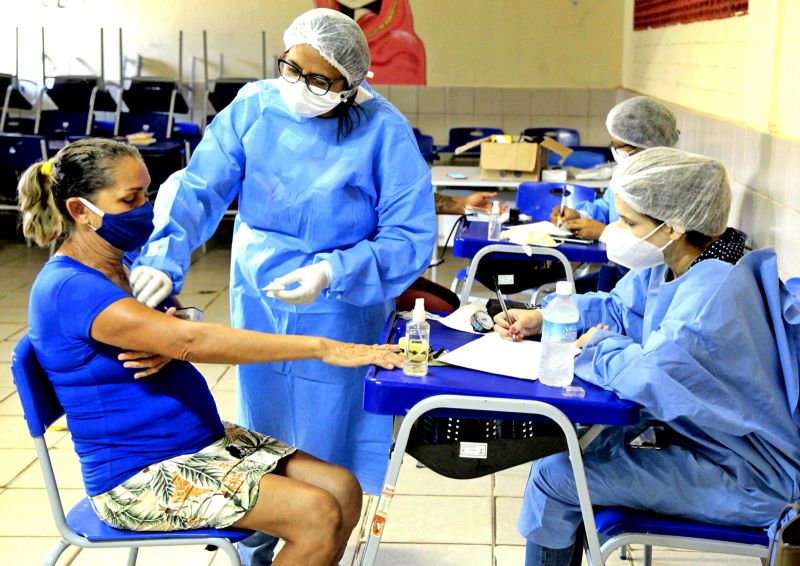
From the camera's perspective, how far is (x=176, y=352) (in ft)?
6.61

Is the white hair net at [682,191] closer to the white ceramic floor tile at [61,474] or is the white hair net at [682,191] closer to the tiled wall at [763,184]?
the tiled wall at [763,184]

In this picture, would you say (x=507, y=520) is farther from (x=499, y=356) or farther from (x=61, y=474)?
(x=61, y=474)

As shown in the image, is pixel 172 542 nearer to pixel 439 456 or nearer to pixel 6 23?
pixel 439 456

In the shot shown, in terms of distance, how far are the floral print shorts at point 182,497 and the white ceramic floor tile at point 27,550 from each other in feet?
3.28

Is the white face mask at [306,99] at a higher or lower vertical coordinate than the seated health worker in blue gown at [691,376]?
higher

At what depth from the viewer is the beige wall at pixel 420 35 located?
8.55 m

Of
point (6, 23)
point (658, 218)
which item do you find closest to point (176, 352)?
point (658, 218)

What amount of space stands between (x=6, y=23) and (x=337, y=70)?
296 inches

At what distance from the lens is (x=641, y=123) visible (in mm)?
3879

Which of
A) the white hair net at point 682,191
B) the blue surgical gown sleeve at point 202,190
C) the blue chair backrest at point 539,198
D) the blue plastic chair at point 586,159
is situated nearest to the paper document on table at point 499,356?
the white hair net at point 682,191

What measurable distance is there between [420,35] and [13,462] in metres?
6.09

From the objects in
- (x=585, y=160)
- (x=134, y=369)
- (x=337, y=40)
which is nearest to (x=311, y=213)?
(x=337, y=40)

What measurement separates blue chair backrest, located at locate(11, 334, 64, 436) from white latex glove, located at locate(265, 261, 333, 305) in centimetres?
55

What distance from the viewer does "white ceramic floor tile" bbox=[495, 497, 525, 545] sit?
3029 millimetres
